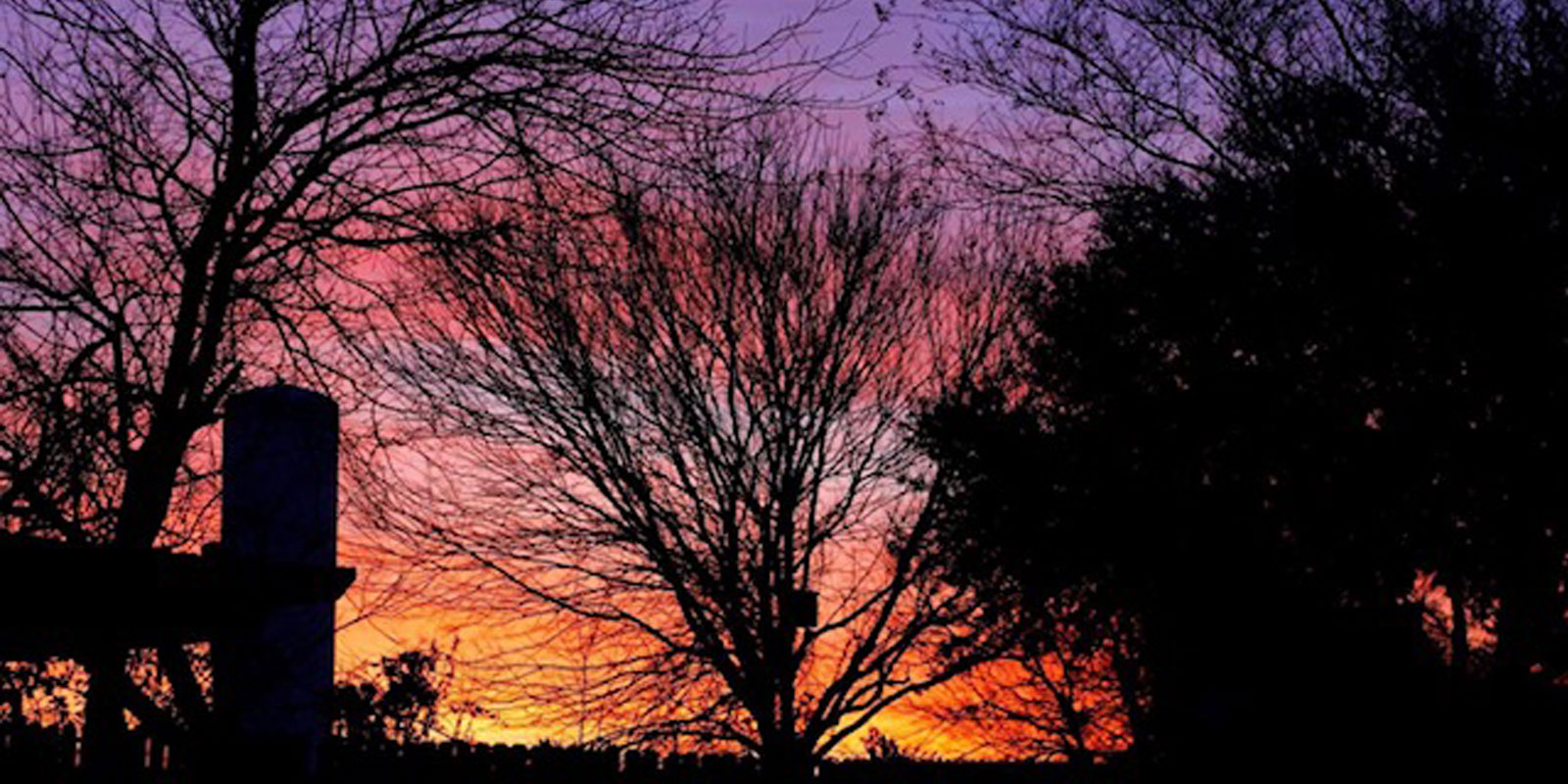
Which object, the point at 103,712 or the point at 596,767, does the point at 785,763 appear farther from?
the point at 103,712

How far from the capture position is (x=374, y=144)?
8.16 meters

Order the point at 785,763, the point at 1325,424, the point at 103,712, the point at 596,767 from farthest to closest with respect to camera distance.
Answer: the point at 785,763 → the point at 596,767 → the point at 1325,424 → the point at 103,712

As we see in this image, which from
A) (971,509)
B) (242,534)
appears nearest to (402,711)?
(971,509)

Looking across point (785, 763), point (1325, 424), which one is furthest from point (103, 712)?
point (785, 763)

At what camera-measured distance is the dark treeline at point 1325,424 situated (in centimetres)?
1388

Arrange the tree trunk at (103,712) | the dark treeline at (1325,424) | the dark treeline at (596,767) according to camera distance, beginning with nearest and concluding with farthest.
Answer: the tree trunk at (103,712), the dark treeline at (1325,424), the dark treeline at (596,767)

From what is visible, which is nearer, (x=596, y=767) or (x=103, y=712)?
(x=103, y=712)

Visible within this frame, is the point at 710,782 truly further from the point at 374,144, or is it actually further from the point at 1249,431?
the point at 374,144

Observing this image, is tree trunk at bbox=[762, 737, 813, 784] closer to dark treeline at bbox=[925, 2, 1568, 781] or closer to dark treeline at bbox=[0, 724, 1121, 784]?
dark treeline at bbox=[0, 724, 1121, 784]

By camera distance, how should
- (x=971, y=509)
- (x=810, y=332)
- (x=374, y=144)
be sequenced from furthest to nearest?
(x=810, y=332) < (x=971, y=509) < (x=374, y=144)

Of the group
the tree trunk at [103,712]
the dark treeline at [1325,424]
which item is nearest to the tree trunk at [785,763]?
the dark treeline at [1325,424]

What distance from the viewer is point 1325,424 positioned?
1573cm

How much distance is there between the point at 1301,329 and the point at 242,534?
1360 centimetres

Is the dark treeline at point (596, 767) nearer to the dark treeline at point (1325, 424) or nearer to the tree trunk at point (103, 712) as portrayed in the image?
the dark treeline at point (1325, 424)
